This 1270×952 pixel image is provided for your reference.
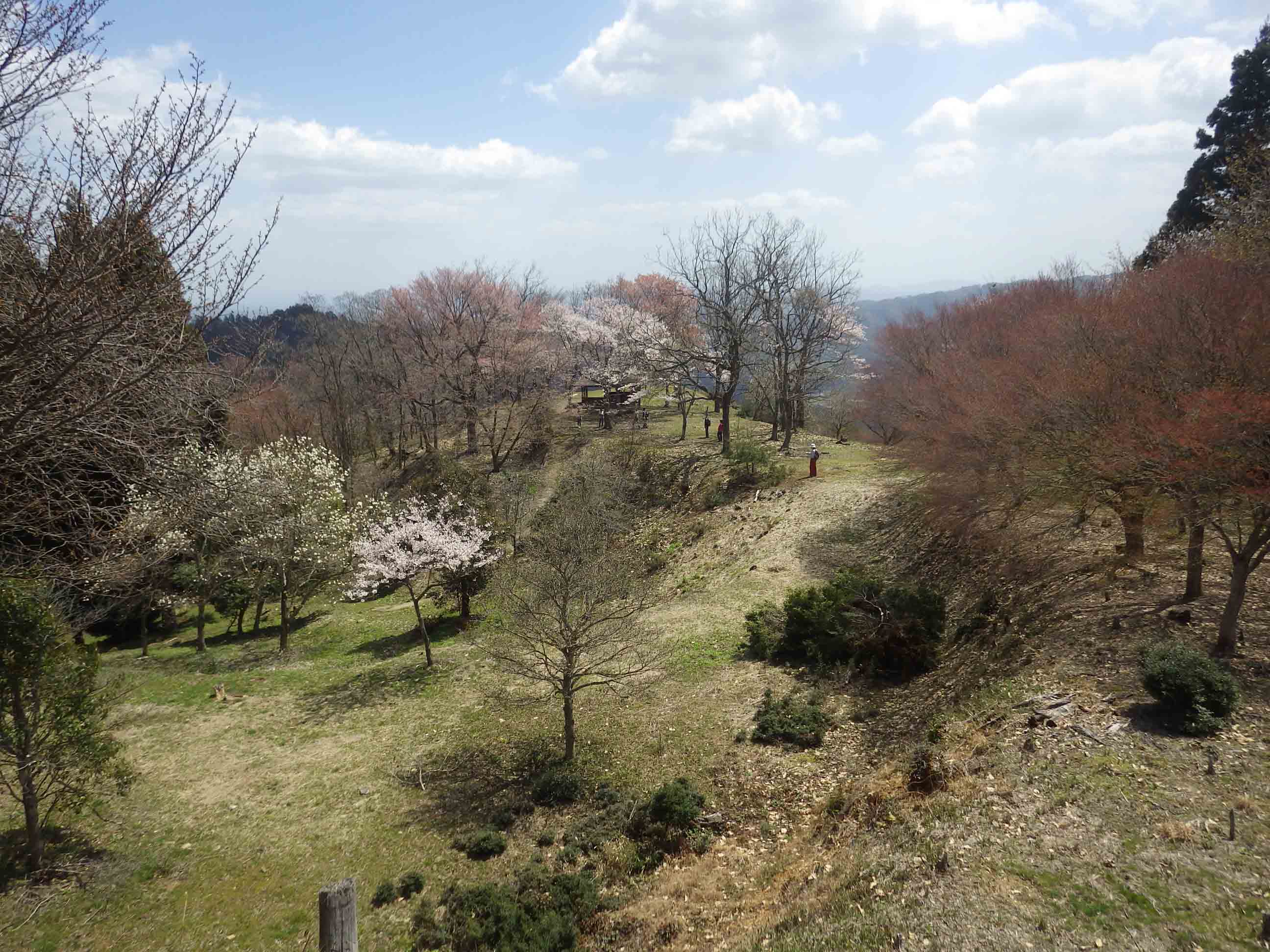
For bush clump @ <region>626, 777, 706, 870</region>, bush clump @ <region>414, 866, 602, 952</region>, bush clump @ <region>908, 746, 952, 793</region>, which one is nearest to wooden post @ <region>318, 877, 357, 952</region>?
bush clump @ <region>414, 866, 602, 952</region>

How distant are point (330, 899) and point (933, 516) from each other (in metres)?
17.0

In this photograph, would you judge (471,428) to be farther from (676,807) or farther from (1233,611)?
(1233,611)

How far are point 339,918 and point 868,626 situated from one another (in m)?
11.6

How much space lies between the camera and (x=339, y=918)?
428cm

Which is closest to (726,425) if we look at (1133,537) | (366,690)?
(1133,537)

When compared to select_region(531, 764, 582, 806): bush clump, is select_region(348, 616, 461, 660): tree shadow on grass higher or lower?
lower

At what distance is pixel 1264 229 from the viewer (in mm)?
13641

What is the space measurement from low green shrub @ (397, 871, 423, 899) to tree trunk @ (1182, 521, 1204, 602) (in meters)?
12.7

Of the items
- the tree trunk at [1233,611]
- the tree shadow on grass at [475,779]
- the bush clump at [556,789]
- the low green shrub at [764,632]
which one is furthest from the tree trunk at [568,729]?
the tree trunk at [1233,611]

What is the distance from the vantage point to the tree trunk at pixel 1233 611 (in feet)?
29.9

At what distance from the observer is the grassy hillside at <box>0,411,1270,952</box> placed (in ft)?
20.6

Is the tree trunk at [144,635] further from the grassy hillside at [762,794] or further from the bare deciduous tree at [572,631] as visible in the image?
the bare deciduous tree at [572,631]

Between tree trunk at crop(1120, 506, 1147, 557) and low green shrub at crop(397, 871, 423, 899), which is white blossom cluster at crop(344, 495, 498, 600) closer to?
low green shrub at crop(397, 871, 423, 899)

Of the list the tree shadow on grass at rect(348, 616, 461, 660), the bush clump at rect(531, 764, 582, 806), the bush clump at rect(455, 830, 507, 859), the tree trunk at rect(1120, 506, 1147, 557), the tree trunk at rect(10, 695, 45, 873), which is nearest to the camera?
the tree trunk at rect(10, 695, 45, 873)
